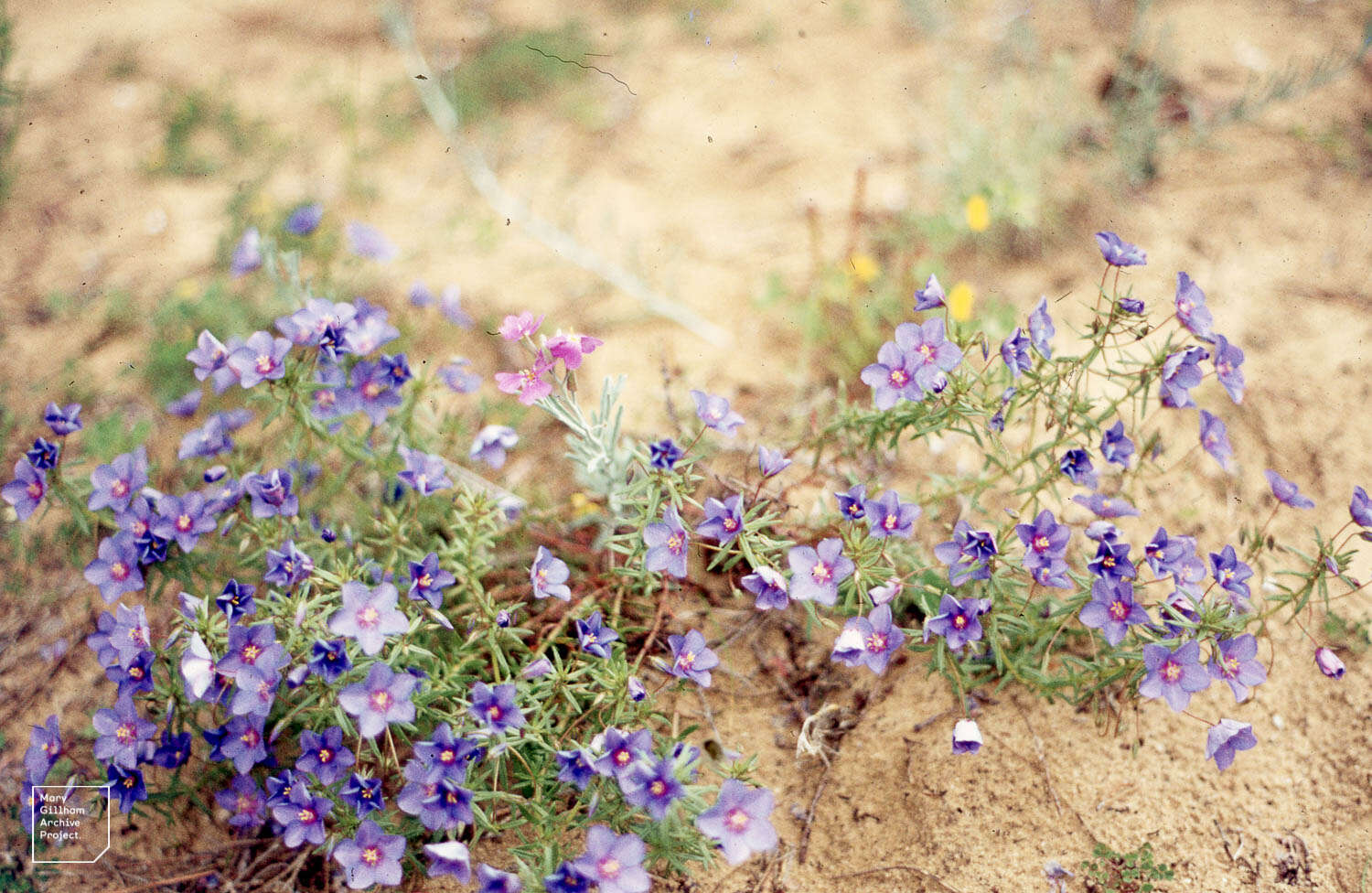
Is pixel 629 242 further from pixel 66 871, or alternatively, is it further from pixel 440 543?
pixel 66 871

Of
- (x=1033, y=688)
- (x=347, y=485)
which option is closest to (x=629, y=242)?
(x=347, y=485)

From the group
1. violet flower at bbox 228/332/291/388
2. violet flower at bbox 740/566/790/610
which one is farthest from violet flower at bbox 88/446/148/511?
violet flower at bbox 740/566/790/610

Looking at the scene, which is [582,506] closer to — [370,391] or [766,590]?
[370,391]

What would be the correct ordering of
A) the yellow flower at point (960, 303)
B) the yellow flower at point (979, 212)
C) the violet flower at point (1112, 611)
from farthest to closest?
the yellow flower at point (979, 212)
the yellow flower at point (960, 303)
the violet flower at point (1112, 611)

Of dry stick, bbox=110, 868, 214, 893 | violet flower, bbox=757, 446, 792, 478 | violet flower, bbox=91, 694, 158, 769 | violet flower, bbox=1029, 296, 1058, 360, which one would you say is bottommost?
dry stick, bbox=110, 868, 214, 893

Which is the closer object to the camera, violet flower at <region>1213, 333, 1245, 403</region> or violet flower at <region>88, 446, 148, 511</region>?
violet flower at <region>1213, 333, 1245, 403</region>

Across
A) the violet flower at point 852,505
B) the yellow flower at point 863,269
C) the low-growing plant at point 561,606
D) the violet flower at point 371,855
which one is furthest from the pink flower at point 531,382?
the yellow flower at point 863,269
